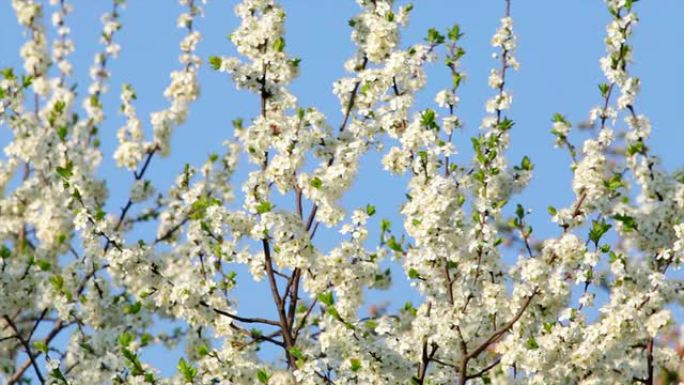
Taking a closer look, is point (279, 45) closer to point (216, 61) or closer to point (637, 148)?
point (216, 61)

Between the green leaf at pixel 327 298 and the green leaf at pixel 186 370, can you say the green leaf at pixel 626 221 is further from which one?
the green leaf at pixel 186 370

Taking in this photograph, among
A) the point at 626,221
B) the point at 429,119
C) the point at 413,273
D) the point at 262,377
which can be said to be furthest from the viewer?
the point at 626,221

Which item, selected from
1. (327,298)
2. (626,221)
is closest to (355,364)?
(327,298)

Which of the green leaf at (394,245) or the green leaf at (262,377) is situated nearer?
the green leaf at (262,377)

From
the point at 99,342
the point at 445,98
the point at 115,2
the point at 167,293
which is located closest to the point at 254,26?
the point at 445,98

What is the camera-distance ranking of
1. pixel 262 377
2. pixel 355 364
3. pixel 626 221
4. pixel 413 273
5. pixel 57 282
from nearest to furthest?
pixel 355 364 → pixel 262 377 → pixel 413 273 → pixel 626 221 → pixel 57 282

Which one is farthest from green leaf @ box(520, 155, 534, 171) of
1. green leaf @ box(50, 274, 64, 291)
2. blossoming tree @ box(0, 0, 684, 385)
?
green leaf @ box(50, 274, 64, 291)

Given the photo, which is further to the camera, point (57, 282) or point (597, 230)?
point (57, 282)

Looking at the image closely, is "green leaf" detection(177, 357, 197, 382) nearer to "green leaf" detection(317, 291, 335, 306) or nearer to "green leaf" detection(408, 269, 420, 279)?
"green leaf" detection(317, 291, 335, 306)

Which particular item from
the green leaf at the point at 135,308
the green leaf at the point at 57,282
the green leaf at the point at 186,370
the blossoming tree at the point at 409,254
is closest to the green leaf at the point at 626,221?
the blossoming tree at the point at 409,254

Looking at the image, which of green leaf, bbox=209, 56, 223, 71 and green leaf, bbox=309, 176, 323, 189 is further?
green leaf, bbox=209, 56, 223, 71

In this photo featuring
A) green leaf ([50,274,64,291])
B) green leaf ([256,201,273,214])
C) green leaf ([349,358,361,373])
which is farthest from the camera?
green leaf ([50,274,64,291])

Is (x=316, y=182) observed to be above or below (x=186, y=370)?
above

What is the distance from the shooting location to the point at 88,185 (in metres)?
16.1
